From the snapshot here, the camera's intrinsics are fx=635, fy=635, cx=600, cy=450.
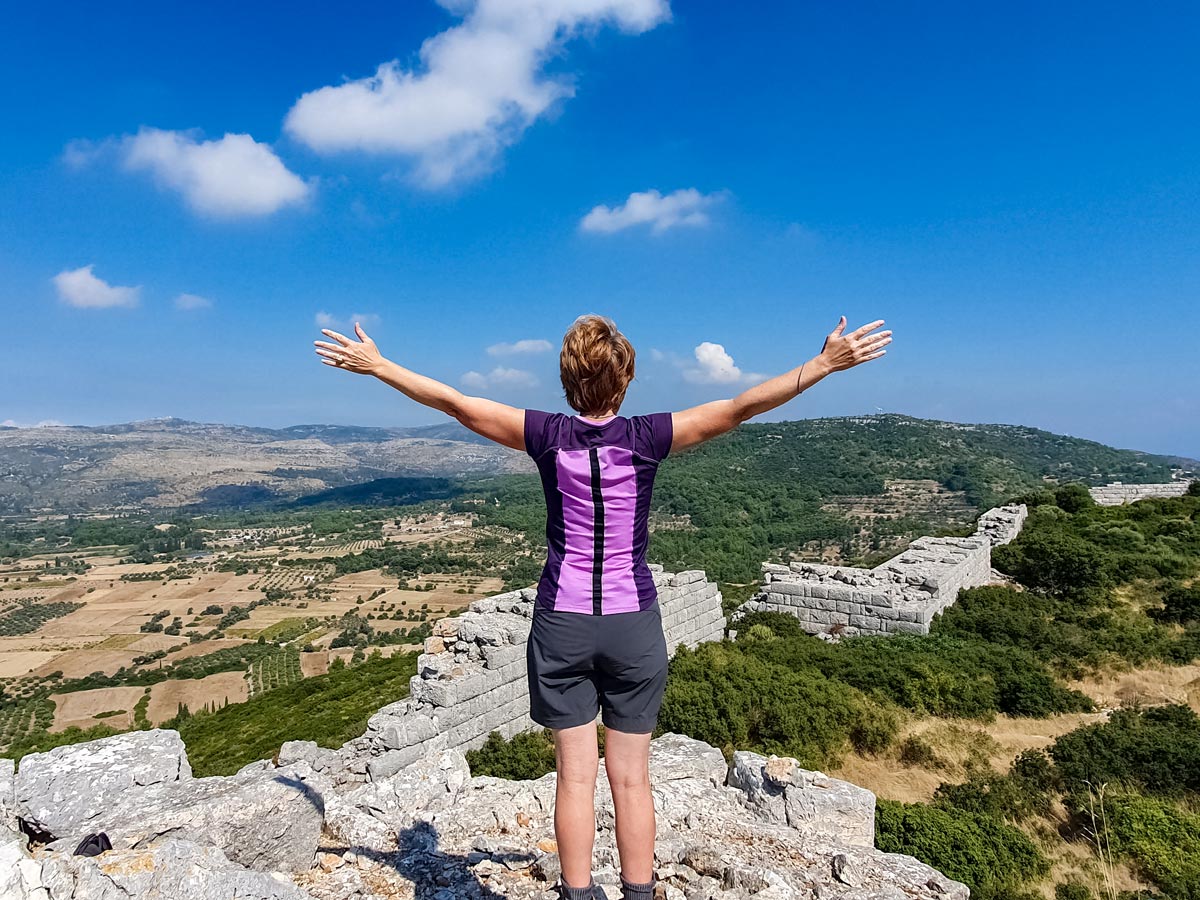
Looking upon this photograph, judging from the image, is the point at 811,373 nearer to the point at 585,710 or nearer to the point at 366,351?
the point at 585,710

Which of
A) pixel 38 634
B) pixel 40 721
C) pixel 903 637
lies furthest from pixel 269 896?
pixel 38 634

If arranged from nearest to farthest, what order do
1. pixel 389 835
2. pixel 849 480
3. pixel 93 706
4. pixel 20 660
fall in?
pixel 389 835
pixel 93 706
pixel 20 660
pixel 849 480

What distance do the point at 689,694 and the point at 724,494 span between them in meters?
63.1

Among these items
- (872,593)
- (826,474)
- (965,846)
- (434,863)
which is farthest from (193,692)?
(826,474)

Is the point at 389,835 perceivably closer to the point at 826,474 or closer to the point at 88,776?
the point at 88,776

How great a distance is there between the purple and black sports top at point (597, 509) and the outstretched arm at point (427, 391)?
151 millimetres

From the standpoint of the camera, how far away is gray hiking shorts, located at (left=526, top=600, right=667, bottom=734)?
244 centimetres

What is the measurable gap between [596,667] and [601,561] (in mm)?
427

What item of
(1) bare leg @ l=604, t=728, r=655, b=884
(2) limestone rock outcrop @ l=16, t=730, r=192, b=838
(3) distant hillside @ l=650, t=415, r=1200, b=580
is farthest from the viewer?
(3) distant hillside @ l=650, t=415, r=1200, b=580

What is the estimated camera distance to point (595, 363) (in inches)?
97.9

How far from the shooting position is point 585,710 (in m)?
2.57

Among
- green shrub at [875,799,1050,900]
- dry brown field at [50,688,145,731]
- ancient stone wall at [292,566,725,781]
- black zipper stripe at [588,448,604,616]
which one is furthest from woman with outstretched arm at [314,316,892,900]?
dry brown field at [50,688,145,731]

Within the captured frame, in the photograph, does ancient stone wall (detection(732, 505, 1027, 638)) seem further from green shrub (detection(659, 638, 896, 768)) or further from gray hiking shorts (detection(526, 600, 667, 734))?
gray hiking shorts (detection(526, 600, 667, 734))

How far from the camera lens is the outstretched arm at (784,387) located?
2.46m
